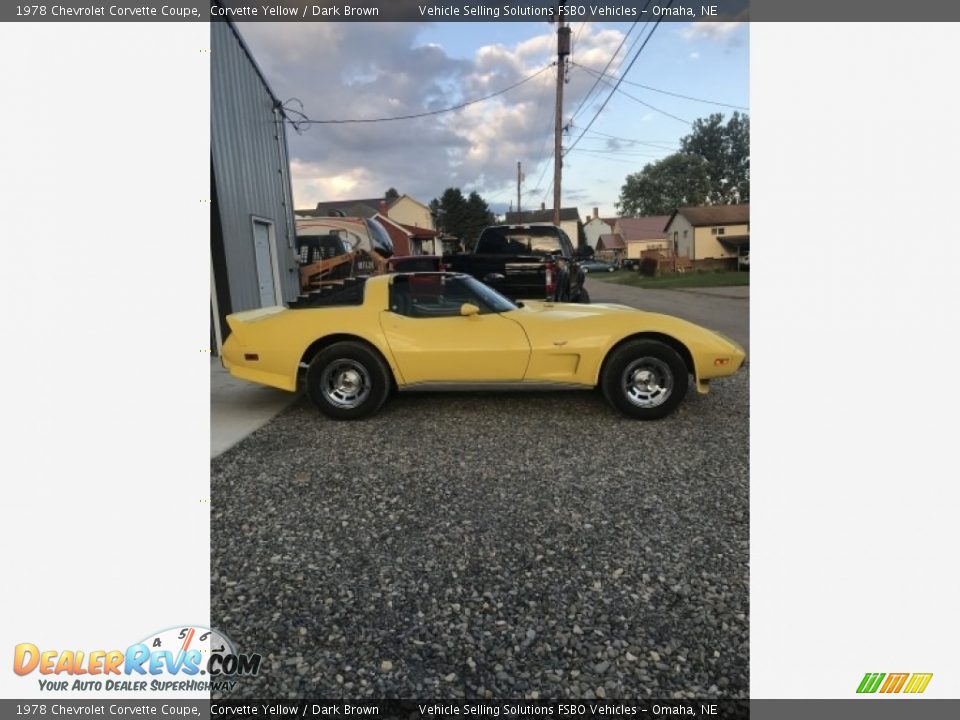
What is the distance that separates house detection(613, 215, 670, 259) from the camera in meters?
55.5

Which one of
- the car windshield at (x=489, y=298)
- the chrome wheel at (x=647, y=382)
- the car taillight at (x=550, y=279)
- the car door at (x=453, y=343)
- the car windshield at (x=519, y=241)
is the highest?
the car windshield at (x=519, y=241)

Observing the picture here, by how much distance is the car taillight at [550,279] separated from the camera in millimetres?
8461

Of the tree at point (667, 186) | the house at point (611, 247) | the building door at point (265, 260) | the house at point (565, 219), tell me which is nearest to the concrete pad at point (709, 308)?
the building door at point (265, 260)

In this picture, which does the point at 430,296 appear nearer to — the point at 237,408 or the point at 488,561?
the point at 237,408

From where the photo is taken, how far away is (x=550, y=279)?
852cm

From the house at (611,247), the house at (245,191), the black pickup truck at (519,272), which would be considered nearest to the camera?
the house at (245,191)

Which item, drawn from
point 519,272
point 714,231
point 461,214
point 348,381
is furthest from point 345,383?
point 461,214

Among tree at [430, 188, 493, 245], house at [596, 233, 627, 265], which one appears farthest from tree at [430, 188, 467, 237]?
house at [596, 233, 627, 265]

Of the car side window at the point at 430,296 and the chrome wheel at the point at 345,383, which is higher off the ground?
the car side window at the point at 430,296

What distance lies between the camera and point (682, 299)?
16328 mm

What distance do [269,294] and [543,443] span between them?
7455mm

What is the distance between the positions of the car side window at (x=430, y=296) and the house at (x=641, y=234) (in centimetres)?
5310

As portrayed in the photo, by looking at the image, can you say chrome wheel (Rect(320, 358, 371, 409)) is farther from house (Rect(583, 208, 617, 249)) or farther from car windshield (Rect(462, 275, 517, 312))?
house (Rect(583, 208, 617, 249))
